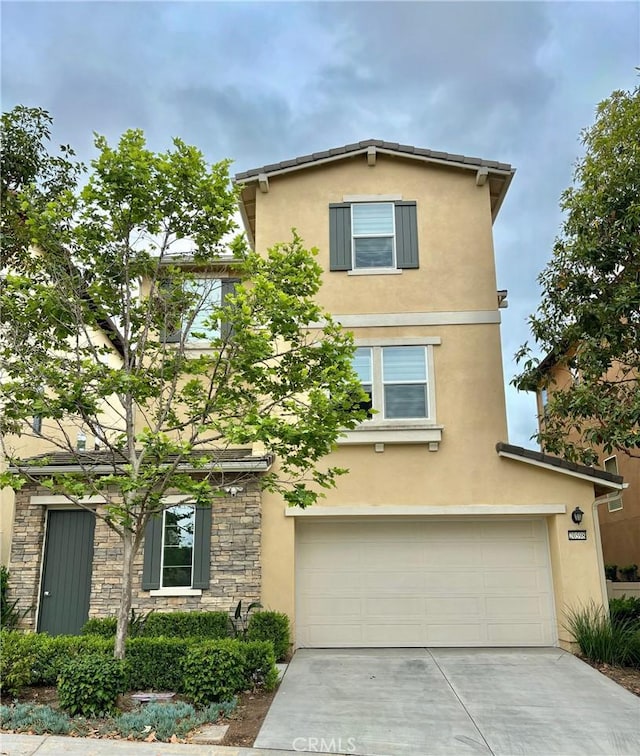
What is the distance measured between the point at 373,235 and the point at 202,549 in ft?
23.4

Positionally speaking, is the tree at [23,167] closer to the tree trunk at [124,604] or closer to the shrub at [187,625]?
the tree trunk at [124,604]

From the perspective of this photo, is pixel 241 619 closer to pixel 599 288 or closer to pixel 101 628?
pixel 101 628

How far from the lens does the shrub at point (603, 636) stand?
10.0 m

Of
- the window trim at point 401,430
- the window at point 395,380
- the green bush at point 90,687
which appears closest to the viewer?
the green bush at point 90,687

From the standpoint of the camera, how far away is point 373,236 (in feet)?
42.9

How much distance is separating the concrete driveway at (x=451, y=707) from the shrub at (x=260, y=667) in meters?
0.24

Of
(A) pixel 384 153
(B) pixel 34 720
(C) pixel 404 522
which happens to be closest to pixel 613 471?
(C) pixel 404 522

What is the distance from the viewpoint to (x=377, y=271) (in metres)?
12.8

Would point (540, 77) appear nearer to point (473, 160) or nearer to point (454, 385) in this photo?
point (473, 160)

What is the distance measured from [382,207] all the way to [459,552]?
724 centimetres

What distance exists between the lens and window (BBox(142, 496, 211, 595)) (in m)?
11.0

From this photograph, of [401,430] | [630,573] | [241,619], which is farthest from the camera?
[630,573]

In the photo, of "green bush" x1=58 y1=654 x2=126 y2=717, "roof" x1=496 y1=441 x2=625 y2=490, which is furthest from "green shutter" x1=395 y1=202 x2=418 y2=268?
"green bush" x1=58 y1=654 x2=126 y2=717

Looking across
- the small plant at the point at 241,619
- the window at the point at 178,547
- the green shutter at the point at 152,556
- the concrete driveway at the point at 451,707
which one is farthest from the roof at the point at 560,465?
the green shutter at the point at 152,556
